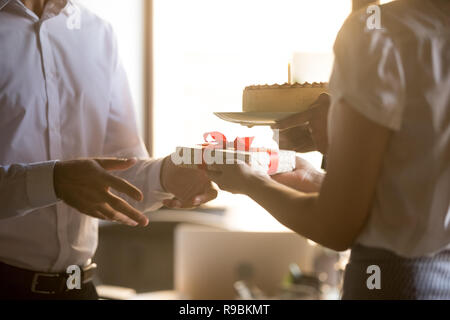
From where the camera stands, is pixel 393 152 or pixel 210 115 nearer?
pixel 393 152

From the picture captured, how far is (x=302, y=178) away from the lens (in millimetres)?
1105

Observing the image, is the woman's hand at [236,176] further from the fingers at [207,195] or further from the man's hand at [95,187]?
the fingers at [207,195]

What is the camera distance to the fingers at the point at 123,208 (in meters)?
1.07

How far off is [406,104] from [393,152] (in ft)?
0.22

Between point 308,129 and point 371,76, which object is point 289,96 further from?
point 371,76

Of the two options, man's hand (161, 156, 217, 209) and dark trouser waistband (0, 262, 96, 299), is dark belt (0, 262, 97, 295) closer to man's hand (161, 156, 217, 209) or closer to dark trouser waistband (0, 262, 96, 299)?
dark trouser waistband (0, 262, 96, 299)

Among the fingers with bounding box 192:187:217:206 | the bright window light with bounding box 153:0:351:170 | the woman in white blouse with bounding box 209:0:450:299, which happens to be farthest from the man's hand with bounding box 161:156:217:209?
the bright window light with bounding box 153:0:351:170

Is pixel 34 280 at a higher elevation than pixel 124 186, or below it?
below

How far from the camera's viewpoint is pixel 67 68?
134cm

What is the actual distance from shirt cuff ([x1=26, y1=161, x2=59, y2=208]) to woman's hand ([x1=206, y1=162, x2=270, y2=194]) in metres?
0.36

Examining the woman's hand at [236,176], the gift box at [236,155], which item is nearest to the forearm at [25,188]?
the gift box at [236,155]

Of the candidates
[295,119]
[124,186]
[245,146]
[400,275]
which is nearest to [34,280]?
[124,186]

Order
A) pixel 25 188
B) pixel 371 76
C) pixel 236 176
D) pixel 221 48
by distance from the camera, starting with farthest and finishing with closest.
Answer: pixel 221 48 → pixel 25 188 → pixel 236 176 → pixel 371 76
